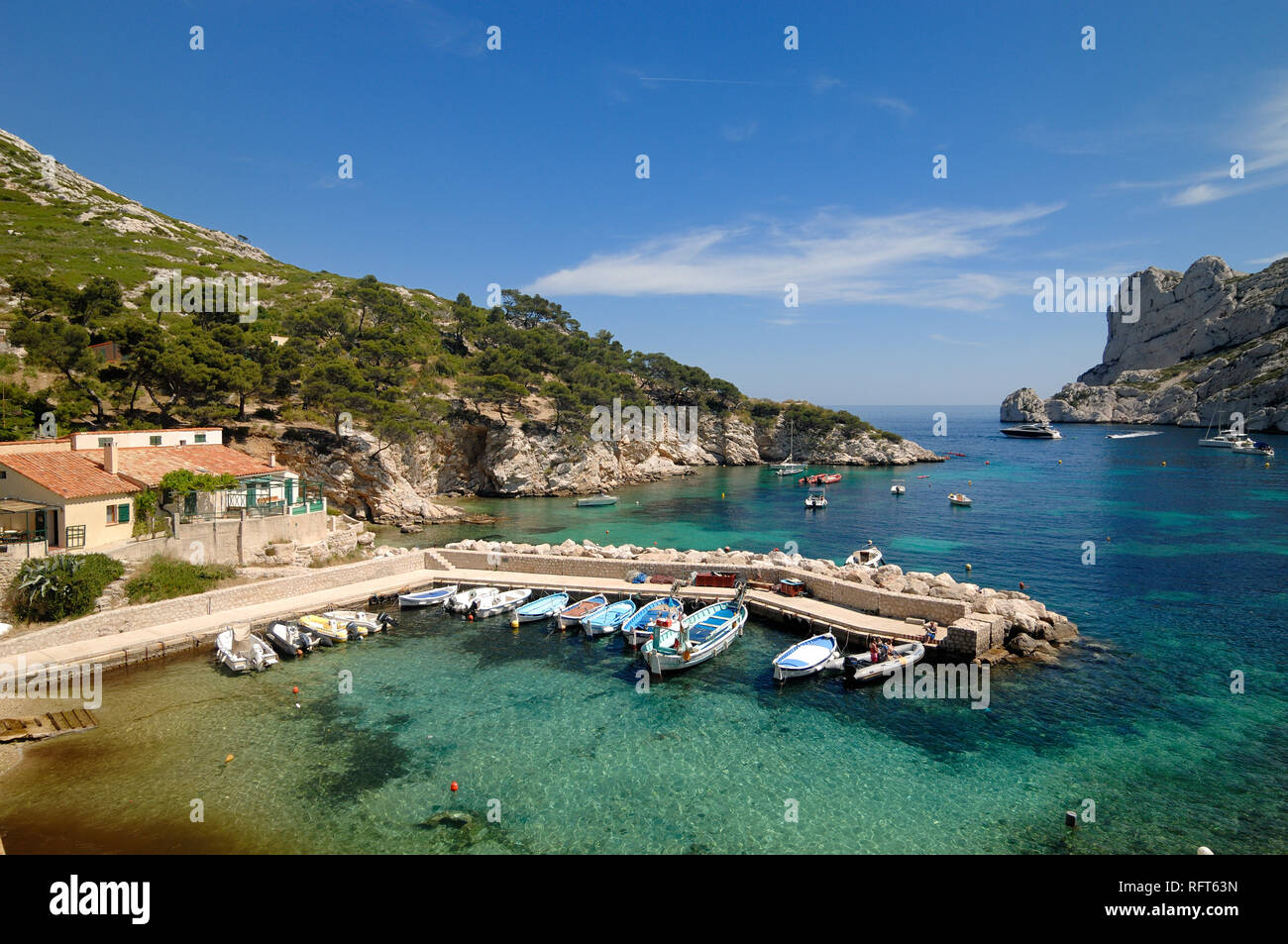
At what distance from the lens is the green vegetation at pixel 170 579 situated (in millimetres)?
24234

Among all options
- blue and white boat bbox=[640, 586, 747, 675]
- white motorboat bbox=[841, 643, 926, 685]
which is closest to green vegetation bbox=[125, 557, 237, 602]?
blue and white boat bbox=[640, 586, 747, 675]

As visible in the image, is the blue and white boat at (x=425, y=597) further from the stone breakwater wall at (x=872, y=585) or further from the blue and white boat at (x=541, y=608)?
the blue and white boat at (x=541, y=608)

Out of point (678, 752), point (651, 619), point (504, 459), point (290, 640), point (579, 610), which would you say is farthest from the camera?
point (504, 459)

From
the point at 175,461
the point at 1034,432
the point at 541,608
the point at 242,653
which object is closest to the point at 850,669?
the point at 541,608

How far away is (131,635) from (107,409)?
27.9 metres

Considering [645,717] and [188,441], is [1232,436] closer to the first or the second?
[645,717]

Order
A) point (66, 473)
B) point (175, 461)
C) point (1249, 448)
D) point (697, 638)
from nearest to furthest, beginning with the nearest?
1. point (697, 638)
2. point (66, 473)
3. point (175, 461)
4. point (1249, 448)

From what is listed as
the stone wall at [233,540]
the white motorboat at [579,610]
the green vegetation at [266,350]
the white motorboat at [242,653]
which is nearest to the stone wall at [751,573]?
the white motorboat at [579,610]

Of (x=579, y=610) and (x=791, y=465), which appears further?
(x=791, y=465)

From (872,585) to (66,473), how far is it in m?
33.7

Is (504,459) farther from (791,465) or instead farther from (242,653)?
(242,653)

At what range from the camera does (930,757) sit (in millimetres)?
16906

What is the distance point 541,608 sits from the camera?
2772 cm

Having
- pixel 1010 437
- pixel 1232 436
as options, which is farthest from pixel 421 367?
pixel 1010 437
